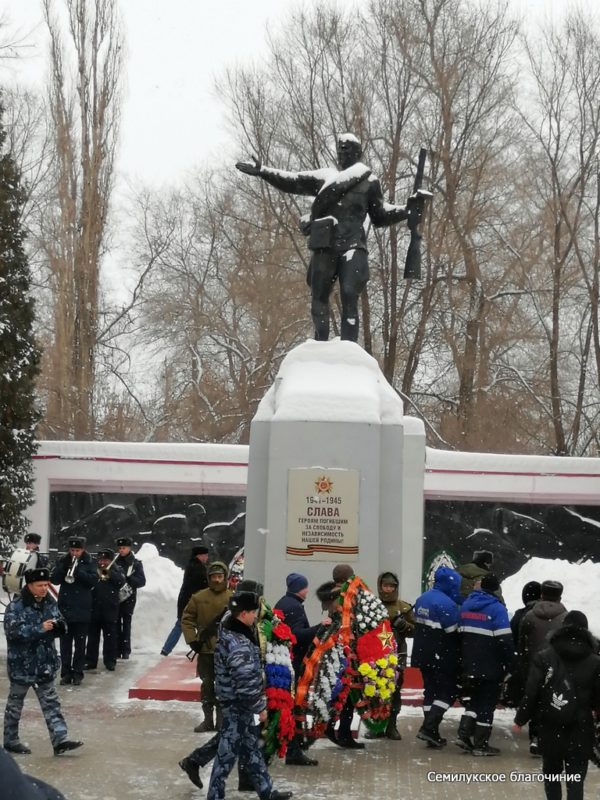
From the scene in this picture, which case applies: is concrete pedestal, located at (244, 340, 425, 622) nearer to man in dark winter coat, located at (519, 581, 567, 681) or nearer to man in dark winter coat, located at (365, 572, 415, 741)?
man in dark winter coat, located at (365, 572, 415, 741)

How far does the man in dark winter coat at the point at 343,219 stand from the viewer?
522 inches

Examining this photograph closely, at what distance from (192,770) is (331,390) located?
17.9 feet

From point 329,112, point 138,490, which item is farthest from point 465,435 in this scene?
point 138,490

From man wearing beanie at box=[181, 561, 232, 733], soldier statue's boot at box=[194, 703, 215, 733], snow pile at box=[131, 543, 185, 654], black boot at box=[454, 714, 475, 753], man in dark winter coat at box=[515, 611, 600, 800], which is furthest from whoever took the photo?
snow pile at box=[131, 543, 185, 654]

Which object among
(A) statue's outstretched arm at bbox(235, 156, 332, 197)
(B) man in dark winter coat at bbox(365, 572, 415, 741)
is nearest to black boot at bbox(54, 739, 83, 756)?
(B) man in dark winter coat at bbox(365, 572, 415, 741)

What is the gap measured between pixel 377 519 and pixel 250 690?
16.8ft

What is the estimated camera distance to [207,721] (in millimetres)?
9266

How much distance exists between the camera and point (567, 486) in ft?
61.7

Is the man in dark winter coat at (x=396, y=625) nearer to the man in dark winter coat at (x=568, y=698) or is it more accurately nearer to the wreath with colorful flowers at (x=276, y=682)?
the wreath with colorful flowers at (x=276, y=682)

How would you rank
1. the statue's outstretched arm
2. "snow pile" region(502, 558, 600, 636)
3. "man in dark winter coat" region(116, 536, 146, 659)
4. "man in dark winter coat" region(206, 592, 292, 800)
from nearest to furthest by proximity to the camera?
"man in dark winter coat" region(206, 592, 292, 800)
the statue's outstretched arm
"man in dark winter coat" region(116, 536, 146, 659)
"snow pile" region(502, 558, 600, 636)

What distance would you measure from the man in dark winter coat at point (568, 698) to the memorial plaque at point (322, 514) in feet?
17.2

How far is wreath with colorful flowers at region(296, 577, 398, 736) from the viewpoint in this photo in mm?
8320

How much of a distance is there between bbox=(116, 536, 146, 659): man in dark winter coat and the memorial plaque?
8.95ft

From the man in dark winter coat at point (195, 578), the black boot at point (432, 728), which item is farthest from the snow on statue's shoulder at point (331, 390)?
the black boot at point (432, 728)
